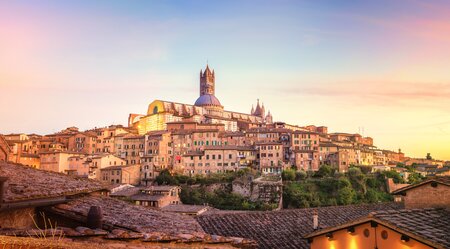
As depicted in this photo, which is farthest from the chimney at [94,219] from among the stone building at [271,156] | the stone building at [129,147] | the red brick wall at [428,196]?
the stone building at [129,147]

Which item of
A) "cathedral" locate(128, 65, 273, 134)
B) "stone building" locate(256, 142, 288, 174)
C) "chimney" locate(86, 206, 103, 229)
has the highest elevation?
"cathedral" locate(128, 65, 273, 134)

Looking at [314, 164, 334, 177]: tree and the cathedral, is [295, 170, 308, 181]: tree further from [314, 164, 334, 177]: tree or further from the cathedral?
the cathedral

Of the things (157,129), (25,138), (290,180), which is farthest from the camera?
(157,129)

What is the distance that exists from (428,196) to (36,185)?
10.5 meters

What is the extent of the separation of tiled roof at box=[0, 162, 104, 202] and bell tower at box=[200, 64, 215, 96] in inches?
4854

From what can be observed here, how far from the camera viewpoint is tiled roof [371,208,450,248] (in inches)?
330

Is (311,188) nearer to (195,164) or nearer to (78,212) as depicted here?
(195,164)

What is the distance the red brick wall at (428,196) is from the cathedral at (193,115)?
8420 cm

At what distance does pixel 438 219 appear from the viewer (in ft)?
32.4

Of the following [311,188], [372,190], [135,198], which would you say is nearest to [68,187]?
[135,198]

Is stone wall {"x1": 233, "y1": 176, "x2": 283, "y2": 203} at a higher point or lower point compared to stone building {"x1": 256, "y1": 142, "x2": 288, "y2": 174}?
lower

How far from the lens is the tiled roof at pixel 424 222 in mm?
8390

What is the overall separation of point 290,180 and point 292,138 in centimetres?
1646

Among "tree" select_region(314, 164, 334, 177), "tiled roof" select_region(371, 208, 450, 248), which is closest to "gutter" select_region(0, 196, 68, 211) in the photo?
"tiled roof" select_region(371, 208, 450, 248)
